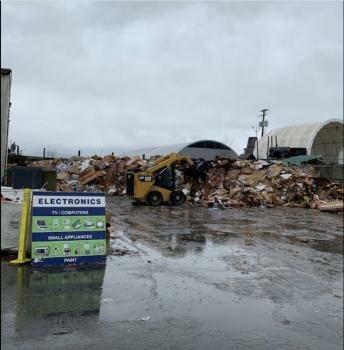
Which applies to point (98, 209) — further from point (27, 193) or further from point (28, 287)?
point (28, 287)

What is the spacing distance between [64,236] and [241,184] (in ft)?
71.5

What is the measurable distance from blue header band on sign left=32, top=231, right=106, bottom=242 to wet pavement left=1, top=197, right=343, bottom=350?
524 mm

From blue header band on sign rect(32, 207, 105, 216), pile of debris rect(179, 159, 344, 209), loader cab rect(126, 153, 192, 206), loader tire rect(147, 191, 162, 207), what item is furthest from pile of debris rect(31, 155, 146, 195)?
blue header band on sign rect(32, 207, 105, 216)

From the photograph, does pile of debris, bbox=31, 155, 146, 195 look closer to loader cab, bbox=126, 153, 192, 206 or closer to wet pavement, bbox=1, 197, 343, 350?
loader cab, bbox=126, 153, 192, 206

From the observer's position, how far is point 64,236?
8.28 m

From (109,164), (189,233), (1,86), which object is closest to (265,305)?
(1,86)

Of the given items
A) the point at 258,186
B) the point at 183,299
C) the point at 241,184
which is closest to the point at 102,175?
the point at 241,184

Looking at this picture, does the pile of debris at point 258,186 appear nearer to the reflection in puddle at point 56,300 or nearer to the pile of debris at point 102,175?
the pile of debris at point 102,175

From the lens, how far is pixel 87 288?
7.04 metres

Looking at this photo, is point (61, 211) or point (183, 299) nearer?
point (183, 299)

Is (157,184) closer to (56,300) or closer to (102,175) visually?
(102,175)

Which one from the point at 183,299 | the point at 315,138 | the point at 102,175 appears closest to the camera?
the point at 183,299

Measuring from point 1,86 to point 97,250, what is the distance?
736 cm

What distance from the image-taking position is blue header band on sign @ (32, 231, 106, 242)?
8078mm
